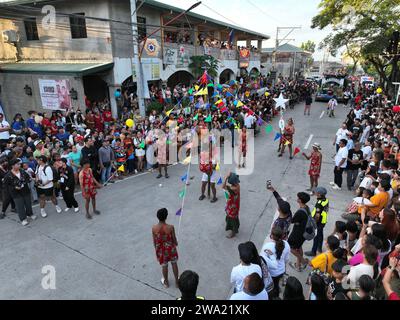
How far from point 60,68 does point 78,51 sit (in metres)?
1.36

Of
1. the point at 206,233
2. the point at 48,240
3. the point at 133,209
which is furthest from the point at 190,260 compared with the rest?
the point at 48,240

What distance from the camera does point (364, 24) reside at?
20469 millimetres

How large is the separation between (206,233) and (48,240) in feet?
11.0

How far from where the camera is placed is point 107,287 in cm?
480

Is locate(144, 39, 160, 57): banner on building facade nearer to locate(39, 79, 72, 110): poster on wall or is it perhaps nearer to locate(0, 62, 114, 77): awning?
locate(0, 62, 114, 77): awning

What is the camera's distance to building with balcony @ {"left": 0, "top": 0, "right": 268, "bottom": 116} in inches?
528

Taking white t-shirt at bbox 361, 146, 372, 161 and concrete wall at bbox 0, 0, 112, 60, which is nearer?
white t-shirt at bbox 361, 146, 372, 161

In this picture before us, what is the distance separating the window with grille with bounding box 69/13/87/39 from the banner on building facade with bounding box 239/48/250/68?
53.0 feet

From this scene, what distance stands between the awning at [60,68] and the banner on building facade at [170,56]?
407 cm

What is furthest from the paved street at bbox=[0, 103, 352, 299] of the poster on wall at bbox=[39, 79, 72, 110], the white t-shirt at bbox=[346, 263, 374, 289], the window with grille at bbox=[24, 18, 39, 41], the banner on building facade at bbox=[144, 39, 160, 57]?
the window with grille at bbox=[24, 18, 39, 41]

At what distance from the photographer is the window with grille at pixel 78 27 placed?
13.8 m

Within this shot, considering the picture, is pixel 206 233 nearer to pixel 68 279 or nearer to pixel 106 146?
pixel 68 279

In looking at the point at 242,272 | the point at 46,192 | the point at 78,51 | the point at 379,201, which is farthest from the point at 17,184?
the point at 78,51

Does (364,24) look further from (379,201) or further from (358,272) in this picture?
(358,272)
